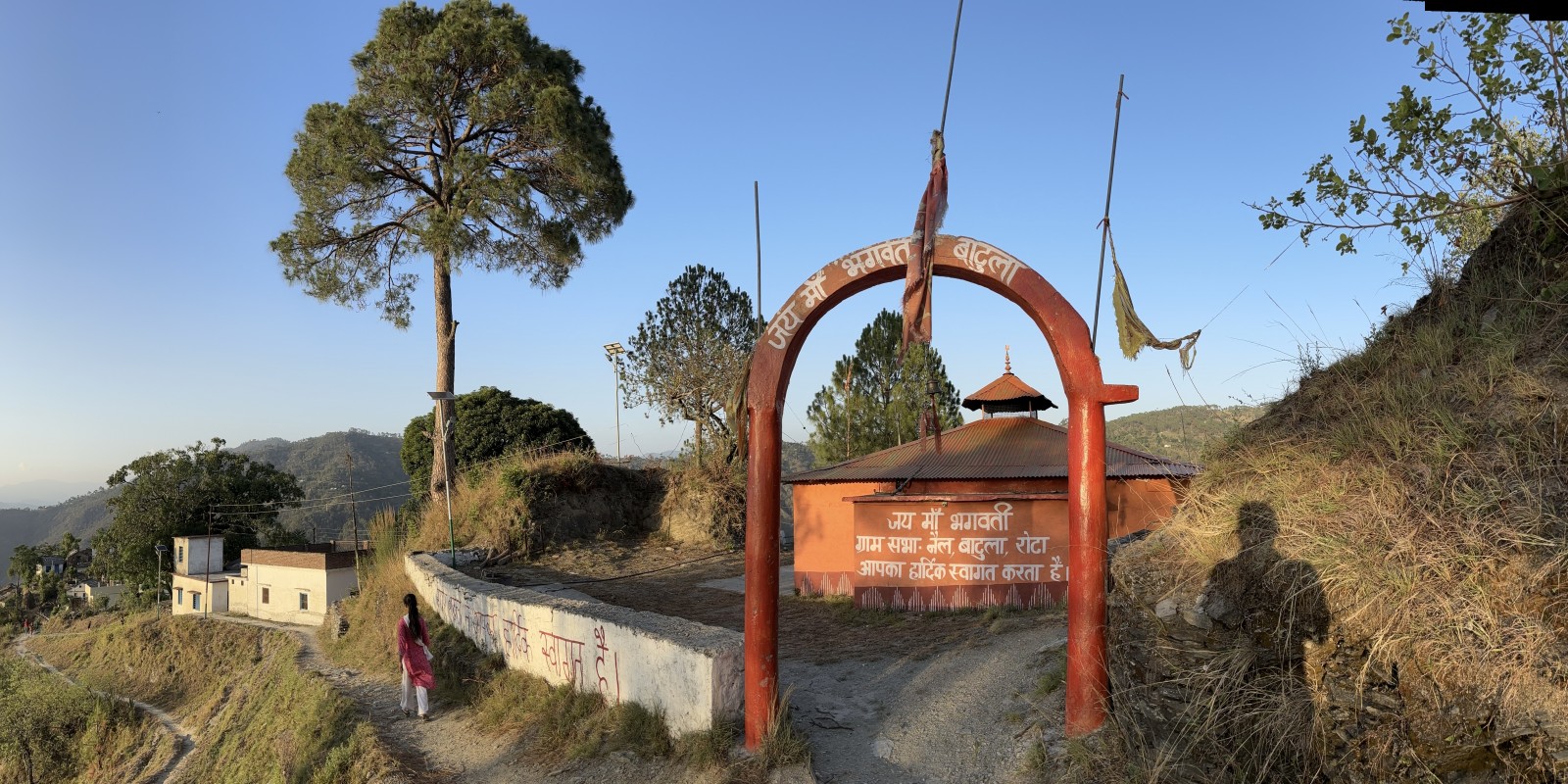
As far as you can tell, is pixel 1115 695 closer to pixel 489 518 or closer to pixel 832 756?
pixel 832 756

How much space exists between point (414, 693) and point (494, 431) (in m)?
22.7

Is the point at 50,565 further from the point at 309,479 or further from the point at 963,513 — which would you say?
the point at 963,513

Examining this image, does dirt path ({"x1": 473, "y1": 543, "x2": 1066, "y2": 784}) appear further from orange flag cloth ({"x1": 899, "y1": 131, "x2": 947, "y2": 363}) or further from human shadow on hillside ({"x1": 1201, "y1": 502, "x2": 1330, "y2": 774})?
orange flag cloth ({"x1": 899, "y1": 131, "x2": 947, "y2": 363})

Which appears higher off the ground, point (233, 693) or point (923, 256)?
point (923, 256)

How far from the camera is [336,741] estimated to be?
9578mm

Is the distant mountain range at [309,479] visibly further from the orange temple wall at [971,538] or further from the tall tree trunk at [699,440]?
the orange temple wall at [971,538]

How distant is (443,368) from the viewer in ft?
77.7

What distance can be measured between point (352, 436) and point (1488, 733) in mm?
146115

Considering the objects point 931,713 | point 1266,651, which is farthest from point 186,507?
point 1266,651

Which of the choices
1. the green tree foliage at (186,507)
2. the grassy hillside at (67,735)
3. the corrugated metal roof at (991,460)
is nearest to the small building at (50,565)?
the green tree foliage at (186,507)

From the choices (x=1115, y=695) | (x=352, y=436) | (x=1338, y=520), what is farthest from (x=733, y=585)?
(x=352, y=436)

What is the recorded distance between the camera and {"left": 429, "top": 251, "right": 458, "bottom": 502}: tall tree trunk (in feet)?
76.0

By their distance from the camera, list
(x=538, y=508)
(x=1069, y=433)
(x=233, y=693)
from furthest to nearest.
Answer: (x=538, y=508) → (x=233, y=693) → (x=1069, y=433)

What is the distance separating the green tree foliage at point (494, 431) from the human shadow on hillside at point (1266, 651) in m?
28.0
